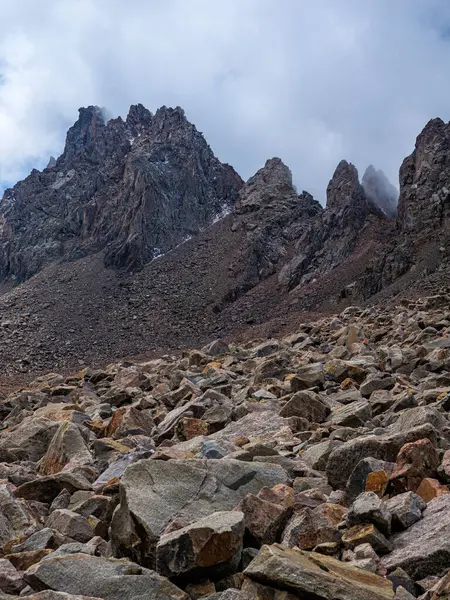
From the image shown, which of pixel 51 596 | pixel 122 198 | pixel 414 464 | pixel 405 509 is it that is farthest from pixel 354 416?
pixel 122 198

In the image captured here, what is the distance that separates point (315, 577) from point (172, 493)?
6.60ft

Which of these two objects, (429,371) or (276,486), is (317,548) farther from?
(429,371)

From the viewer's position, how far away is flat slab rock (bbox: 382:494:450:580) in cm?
395

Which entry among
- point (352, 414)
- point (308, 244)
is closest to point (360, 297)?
point (308, 244)

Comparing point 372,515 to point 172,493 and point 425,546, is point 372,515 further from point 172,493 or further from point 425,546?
point 172,493

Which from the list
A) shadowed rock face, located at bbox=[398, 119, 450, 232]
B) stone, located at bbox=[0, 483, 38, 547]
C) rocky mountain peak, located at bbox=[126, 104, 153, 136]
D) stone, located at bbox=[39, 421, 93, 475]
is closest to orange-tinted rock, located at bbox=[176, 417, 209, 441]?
stone, located at bbox=[39, 421, 93, 475]

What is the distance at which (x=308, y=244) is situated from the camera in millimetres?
65438

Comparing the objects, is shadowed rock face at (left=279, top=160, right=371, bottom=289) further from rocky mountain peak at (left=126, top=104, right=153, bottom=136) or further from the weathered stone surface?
the weathered stone surface

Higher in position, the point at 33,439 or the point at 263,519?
the point at 33,439

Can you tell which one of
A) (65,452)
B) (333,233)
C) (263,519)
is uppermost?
(333,233)

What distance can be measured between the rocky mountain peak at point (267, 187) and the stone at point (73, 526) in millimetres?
74494

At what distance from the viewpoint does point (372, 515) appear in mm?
4469

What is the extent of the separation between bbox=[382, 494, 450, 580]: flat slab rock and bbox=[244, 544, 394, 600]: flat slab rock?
0.34m

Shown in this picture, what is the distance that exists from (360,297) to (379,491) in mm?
41751
